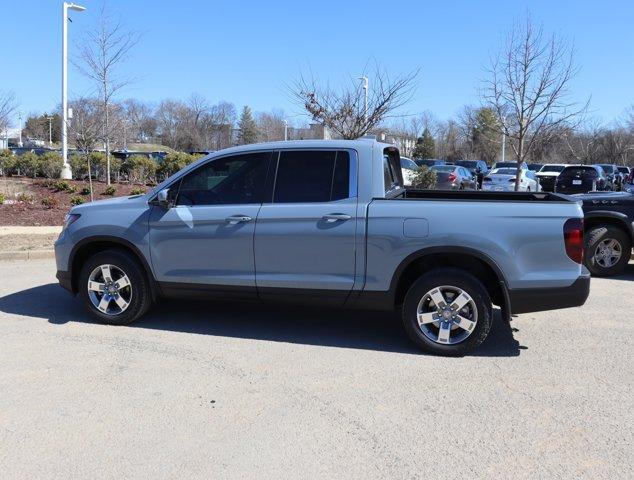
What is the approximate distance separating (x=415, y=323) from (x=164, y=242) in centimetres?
247

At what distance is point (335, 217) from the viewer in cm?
518

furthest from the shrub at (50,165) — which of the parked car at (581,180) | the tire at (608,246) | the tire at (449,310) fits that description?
the tire at (449,310)

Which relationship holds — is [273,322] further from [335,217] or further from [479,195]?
[479,195]

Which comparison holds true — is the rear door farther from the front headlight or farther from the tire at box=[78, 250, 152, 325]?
the front headlight

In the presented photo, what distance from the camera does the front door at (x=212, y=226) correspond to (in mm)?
A: 5480

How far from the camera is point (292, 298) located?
17.8ft

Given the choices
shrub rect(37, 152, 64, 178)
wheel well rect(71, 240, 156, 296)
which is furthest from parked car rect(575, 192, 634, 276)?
shrub rect(37, 152, 64, 178)

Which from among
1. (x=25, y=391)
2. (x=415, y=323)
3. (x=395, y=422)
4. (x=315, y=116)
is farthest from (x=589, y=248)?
(x=315, y=116)

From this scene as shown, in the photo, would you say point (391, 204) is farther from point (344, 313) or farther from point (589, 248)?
point (589, 248)

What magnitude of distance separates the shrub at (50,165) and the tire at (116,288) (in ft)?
58.3

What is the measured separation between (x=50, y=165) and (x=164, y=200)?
61.6 feet

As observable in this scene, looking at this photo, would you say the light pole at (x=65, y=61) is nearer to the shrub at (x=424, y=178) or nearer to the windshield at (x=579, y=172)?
the shrub at (x=424, y=178)

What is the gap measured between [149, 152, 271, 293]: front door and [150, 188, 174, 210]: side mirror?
1.8 inches

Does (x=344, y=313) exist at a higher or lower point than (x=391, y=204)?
lower
